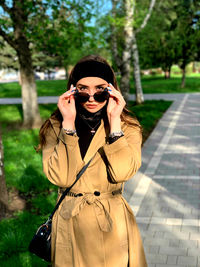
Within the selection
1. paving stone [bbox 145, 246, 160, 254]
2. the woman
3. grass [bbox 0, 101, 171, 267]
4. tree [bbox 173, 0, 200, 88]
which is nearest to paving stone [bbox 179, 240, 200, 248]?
paving stone [bbox 145, 246, 160, 254]

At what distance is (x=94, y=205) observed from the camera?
2.17m

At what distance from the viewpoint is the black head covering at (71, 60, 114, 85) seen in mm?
2184

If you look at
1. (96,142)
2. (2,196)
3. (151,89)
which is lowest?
(151,89)

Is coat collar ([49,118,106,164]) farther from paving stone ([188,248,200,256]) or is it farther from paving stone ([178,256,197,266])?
paving stone ([188,248,200,256])

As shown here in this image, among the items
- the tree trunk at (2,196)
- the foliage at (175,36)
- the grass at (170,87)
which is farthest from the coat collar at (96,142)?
the grass at (170,87)

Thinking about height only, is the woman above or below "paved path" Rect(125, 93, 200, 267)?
above

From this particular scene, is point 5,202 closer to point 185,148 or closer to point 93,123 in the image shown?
point 93,123

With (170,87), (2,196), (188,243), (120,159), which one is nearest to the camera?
(120,159)

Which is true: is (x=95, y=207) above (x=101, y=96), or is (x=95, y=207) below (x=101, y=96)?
below

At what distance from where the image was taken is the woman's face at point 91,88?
218 cm

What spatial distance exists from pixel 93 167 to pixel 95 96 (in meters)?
0.45

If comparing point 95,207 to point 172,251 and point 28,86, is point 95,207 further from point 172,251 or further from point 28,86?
point 28,86

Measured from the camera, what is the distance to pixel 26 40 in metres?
11.9

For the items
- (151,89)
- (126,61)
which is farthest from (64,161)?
(151,89)
